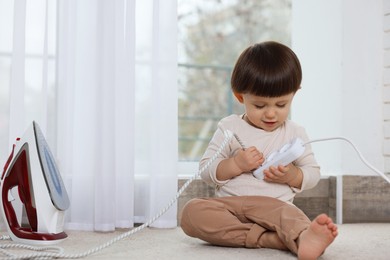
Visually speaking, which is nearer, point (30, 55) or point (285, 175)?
point (285, 175)

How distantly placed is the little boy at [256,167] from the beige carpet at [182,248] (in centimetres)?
5

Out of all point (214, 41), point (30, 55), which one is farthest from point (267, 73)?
point (214, 41)

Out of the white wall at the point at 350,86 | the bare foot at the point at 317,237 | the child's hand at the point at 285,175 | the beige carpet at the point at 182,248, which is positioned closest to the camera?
the bare foot at the point at 317,237

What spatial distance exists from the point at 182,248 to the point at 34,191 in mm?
383

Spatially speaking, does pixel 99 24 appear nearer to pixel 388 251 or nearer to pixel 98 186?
pixel 98 186

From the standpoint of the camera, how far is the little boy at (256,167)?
138 cm

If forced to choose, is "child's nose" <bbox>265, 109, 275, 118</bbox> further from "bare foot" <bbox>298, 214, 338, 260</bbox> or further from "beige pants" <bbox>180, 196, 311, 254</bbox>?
"bare foot" <bbox>298, 214, 338, 260</bbox>

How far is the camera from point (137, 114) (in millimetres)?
1743

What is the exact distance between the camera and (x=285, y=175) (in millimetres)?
1419

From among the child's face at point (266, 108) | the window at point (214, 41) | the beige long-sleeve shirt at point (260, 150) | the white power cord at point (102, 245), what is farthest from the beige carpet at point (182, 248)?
the window at point (214, 41)

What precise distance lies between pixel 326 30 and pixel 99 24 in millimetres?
845

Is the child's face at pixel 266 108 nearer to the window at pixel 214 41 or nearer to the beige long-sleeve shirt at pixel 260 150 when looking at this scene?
the beige long-sleeve shirt at pixel 260 150

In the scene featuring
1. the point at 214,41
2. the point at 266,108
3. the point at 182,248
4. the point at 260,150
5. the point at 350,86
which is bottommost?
the point at 182,248

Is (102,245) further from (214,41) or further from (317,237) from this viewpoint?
(214,41)
